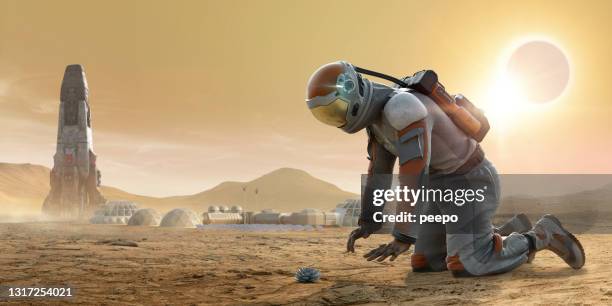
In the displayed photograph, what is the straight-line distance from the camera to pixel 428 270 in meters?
5.89

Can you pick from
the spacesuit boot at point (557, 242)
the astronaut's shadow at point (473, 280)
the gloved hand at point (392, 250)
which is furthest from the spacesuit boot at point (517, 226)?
the gloved hand at point (392, 250)

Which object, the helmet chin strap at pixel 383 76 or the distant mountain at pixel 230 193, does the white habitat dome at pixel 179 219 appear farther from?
the distant mountain at pixel 230 193

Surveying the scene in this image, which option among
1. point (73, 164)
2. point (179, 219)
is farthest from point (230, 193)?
point (179, 219)

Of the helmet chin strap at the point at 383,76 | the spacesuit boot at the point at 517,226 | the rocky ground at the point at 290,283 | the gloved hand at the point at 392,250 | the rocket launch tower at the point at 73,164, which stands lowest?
the rocky ground at the point at 290,283

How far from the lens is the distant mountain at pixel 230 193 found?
315 feet

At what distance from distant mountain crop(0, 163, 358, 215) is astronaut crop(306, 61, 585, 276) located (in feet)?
283

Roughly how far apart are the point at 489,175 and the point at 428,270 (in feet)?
3.94

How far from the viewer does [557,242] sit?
18.2 feet

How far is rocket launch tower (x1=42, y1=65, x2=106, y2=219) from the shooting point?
31344mm

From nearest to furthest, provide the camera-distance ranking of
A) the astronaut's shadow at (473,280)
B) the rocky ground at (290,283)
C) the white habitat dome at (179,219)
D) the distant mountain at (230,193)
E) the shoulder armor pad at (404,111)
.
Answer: the rocky ground at (290,283) → the astronaut's shadow at (473,280) → the shoulder armor pad at (404,111) → the white habitat dome at (179,219) → the distant mountain at (230,193)

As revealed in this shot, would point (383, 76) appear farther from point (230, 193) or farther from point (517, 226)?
point (230, 193)

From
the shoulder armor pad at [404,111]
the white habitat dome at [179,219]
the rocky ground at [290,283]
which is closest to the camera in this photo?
the rocky ground at [290,283]

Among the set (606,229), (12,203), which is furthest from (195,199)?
(606,229)

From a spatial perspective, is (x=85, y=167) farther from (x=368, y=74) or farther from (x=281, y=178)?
(x=281, y=178)
